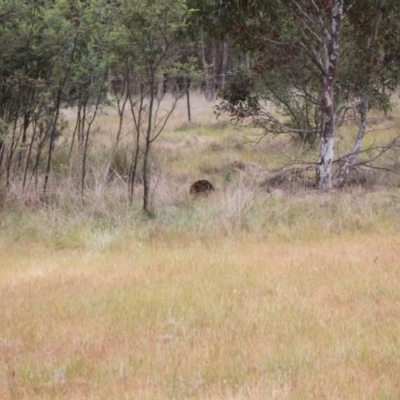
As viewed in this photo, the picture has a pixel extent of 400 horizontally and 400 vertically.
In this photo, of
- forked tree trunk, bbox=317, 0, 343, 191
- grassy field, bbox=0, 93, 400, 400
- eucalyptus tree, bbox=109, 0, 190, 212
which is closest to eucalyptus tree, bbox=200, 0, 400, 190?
forked tree trunk, bbox=317, 0, 343, 191

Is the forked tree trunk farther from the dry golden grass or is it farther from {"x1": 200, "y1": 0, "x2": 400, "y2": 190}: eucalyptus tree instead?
the dry golden grass

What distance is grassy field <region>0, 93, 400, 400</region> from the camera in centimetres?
400

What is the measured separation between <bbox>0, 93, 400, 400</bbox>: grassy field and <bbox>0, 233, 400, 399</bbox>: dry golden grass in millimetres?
13

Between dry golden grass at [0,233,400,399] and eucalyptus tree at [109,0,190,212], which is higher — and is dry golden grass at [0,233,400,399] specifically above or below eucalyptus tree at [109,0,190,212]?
below

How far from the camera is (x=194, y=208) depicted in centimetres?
988

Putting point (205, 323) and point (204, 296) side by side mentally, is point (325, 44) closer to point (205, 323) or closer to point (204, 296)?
point (204, 296)

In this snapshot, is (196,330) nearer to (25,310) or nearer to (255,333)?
(255,333)

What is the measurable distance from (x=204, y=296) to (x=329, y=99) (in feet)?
22.0

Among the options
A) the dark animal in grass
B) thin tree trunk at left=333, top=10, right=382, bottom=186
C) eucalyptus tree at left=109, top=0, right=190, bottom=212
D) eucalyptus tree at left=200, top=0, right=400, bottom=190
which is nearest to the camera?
eucalyptus tree at left=109, top=0, right=190, bottom=212

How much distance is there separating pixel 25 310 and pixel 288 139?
13707mm

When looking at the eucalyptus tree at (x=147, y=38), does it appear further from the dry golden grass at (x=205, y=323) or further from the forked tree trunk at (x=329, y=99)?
the dry golden grass at (x=205, y=323)

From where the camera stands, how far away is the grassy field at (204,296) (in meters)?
4.00

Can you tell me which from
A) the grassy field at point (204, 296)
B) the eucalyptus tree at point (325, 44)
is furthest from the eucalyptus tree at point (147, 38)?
the grassy field at point (204, 296)

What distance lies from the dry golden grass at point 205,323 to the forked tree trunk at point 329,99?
3.73 metres
